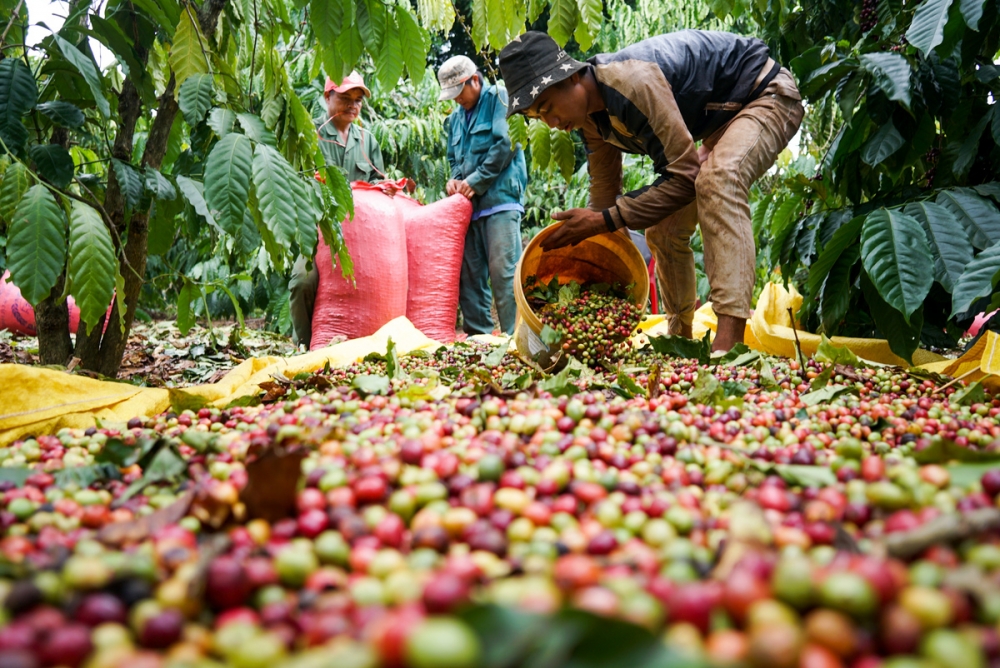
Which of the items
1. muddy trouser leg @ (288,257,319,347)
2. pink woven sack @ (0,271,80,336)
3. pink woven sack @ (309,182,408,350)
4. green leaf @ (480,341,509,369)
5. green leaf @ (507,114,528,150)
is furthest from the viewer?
pink woven sack @ (0,271,80,336)

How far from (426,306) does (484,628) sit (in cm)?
409

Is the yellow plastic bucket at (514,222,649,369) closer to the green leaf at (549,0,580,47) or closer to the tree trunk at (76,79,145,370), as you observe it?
the green leaf at (549,0,580,47)

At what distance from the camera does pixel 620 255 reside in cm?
330

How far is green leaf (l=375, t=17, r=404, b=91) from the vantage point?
2.24 metres

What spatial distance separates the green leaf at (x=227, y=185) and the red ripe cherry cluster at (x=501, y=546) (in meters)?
0.60

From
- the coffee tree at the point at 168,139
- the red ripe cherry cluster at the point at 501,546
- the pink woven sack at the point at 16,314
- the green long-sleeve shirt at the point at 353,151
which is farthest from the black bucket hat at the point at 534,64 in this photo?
the pink woven sack at the point at 16,314

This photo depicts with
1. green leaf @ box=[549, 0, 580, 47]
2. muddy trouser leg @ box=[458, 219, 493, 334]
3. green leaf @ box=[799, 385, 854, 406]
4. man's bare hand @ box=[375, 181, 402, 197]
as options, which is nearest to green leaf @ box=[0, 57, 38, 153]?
green leaf @ box=[549, 0, 580, 47]

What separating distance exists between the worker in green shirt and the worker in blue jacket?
64 centimetres

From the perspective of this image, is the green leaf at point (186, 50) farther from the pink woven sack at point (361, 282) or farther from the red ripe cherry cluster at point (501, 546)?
the pink woven sack at point (361, 282)

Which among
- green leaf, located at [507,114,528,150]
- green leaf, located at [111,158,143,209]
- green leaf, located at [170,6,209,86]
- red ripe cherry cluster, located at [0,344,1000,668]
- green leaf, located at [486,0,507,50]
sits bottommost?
red ripe cherry cluster, located at [0,344,1000,668]

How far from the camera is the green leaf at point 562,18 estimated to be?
6.81 ft

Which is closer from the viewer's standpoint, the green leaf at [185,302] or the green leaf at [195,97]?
the green leaf at [195,97]

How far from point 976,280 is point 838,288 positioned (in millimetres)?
789

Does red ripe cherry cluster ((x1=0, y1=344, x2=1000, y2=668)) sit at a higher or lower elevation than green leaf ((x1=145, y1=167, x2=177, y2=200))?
lower
